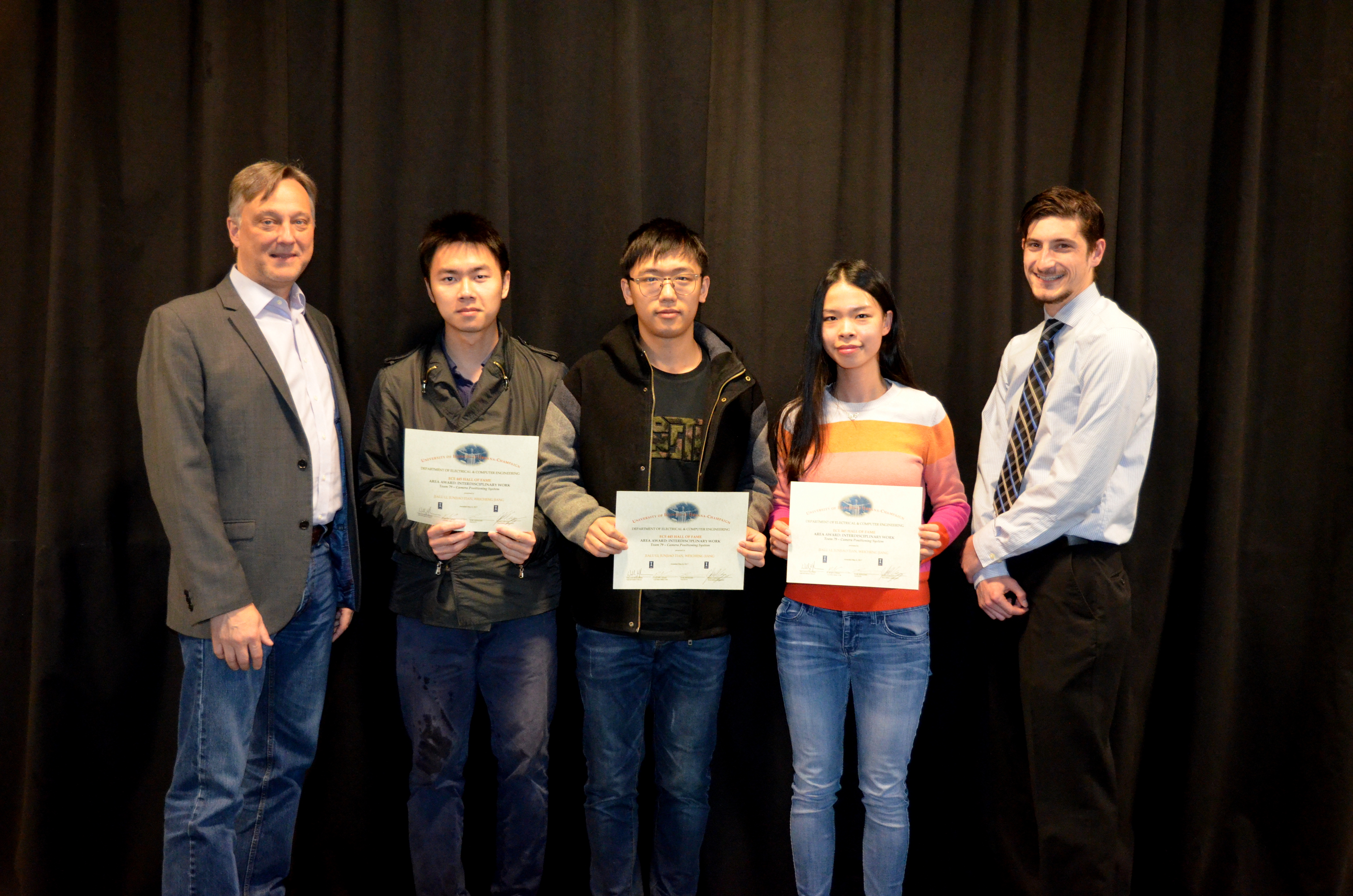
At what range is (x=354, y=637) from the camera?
270 cm

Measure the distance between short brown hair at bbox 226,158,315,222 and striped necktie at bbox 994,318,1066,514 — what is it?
81.2 inches

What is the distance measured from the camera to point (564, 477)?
2.28 meters

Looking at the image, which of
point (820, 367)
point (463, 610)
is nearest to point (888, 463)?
point (820, 367)

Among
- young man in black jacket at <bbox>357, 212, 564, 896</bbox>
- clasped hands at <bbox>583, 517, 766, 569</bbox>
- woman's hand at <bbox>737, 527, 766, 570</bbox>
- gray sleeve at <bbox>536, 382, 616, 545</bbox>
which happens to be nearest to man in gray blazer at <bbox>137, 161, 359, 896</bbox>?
young man in black jacket at <bbox>357, 212, 564, 896</bbox>

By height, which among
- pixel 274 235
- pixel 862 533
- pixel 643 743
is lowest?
pixel 643 743

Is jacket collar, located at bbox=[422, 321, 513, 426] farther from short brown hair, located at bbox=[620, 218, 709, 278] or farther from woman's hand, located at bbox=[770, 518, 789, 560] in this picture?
woman's hand, located at bbox=[770, 518, 789, 560]

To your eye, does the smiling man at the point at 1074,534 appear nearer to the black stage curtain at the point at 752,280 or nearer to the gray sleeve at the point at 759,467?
the black stage curtain at the point at 752,280

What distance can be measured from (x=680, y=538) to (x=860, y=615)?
1.70 ft

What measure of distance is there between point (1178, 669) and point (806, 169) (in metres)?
2.14

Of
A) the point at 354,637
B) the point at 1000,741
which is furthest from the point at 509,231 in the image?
the point at 1000,741

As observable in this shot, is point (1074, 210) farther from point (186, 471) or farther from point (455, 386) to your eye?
point (186, 471)

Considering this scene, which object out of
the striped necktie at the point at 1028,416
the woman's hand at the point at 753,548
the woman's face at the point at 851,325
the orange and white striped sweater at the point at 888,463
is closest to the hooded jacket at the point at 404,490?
the woman's hand at the point at 753,548

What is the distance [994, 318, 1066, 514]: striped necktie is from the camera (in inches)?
90.4

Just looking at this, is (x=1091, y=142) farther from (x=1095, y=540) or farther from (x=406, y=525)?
(x=406, y=525)
